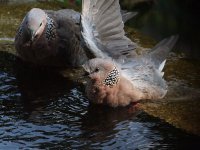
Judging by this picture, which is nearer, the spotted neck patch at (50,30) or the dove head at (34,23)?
the dove head at (34,23)

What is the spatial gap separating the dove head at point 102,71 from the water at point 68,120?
220mm

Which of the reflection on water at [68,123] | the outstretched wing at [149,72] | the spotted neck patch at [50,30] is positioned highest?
the spotted neck patch at [50,30]

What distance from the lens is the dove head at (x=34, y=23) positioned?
477 centimetres

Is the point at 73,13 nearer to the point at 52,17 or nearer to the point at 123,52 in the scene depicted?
the point at 52,17

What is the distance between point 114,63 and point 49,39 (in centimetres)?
98

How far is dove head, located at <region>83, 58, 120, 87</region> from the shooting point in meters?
4.17

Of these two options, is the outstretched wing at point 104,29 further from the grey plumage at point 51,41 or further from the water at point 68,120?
the grey plumage at point 51,41

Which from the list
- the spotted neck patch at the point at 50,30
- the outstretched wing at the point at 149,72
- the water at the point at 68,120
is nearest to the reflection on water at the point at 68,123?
the water at the point at 68,120

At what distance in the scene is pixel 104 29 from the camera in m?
4.77

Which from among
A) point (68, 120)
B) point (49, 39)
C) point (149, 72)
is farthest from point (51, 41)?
point (68, 120)

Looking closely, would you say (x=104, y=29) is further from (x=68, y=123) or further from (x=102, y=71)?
(x=68, y=123)

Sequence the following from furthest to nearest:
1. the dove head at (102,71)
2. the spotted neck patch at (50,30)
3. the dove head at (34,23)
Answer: the spotted neck patch at (50,30) → the dove head at (34,23) → the dove head at (102,71)

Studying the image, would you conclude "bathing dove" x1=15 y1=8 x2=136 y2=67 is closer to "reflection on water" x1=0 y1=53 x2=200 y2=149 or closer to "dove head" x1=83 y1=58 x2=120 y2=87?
"reflection on water" x1=0 y1=53 x2=200 y2=149

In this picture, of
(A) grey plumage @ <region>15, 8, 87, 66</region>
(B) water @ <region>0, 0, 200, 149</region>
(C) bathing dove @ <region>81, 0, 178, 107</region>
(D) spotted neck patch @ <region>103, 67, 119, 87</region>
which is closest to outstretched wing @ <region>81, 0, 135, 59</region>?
(C) bathing dove @ <region>81, 0, 178, 107</region>
